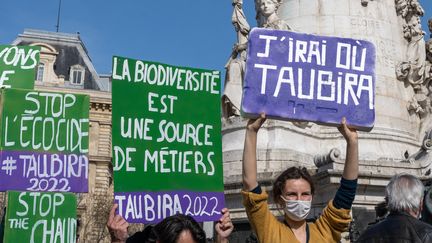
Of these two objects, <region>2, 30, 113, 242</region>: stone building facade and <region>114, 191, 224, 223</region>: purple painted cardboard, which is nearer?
<region>114, 191, 224, 223</region>: purple painted cardboard

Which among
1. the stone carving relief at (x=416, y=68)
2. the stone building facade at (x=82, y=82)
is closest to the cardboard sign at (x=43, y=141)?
the stone carving relief at (x=416, y=68)

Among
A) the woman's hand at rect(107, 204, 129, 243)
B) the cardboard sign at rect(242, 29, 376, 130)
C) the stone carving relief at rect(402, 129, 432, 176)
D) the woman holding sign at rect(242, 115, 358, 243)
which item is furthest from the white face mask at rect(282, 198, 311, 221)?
the stone carving relief at rect(402, 129, 432, 176)

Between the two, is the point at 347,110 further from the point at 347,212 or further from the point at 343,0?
the point at 343,0

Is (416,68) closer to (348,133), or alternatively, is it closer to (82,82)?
(348,133)

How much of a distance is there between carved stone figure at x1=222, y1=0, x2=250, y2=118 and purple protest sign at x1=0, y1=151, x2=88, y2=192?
274 inches

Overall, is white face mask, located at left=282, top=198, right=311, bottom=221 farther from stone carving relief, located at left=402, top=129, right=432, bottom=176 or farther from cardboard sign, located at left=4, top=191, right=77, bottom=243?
stone carving relief, located at left=402, top=129, right=432, bottom=176

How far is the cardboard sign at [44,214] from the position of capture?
7.66 meters

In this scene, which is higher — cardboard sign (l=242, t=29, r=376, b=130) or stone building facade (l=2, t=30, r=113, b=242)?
stone building facade (l=2, t=30, r=113, b=242)

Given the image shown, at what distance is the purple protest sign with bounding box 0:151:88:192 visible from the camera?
300 inches

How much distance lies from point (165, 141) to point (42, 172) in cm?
200

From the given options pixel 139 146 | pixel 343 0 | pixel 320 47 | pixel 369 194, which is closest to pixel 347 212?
pixel 320 47

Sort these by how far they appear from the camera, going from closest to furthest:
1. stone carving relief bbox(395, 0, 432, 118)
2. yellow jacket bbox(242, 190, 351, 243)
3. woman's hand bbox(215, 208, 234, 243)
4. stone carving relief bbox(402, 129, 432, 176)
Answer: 1. yellow jacket bbox(242, 190, 351, 243)
2. woman's hand bbox(215, 208, 234, 243)
3. stone carving relief bbox(402, 129, 432, 176)
4. stone carving relief bbox(395, 0, 432, 118)

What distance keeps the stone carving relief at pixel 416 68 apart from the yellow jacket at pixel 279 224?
35.7ft

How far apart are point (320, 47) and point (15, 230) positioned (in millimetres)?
4033
